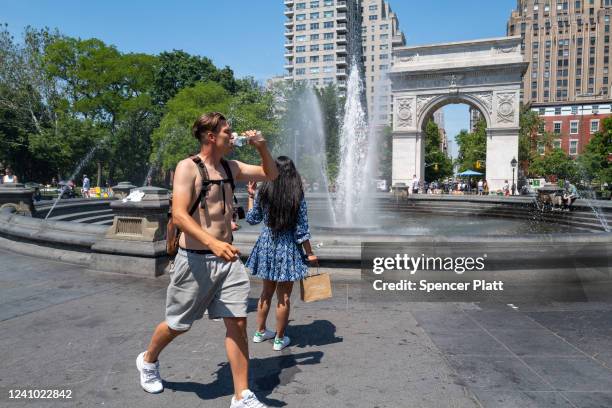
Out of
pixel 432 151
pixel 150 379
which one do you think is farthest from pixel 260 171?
pixel 432 151

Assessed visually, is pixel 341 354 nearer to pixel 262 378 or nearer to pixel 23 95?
pixel 262 378

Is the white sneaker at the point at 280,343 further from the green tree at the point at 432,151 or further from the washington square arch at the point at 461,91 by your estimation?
the green tree at the point at 432,151

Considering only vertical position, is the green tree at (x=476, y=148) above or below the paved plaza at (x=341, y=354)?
above

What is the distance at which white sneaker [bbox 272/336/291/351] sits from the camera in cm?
419

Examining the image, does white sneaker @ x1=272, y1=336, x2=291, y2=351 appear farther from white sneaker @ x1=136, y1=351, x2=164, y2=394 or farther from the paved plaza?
white sneaker @ x1=136, y1=351, x2=164, y2=394

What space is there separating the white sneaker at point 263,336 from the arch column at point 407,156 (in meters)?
35.7

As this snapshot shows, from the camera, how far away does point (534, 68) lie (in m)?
102

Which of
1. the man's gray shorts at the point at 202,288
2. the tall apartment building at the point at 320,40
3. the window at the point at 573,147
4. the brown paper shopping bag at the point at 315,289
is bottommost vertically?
the brown paper shopping bag at the point at 315,289

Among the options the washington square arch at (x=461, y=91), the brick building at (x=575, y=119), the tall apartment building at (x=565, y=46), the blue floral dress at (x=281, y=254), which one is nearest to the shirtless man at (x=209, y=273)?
the blue floral dress at (x=281, y=254)

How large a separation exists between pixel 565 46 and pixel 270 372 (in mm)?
115617

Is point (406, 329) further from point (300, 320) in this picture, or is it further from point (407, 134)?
point (407, 134)

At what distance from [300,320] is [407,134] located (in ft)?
118

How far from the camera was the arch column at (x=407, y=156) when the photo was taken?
39312 mm

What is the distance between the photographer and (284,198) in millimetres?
4289
